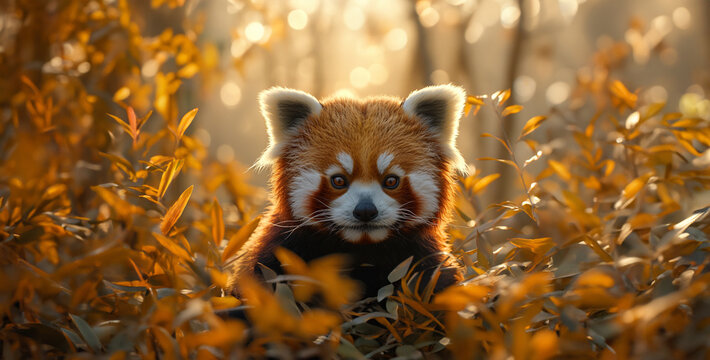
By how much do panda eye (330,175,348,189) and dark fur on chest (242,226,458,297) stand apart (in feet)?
0.52

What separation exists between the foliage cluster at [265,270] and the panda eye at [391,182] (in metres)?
0.26

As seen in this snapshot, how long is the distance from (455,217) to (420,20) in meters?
3.92

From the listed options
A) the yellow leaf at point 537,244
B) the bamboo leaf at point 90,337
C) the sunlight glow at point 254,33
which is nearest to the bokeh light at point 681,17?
the sunlight glow at point 254,33

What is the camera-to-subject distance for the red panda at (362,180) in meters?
1.68

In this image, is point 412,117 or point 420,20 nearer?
point 412,117

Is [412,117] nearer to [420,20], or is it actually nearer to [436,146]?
[436,146]

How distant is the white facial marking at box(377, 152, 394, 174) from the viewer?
1.69m

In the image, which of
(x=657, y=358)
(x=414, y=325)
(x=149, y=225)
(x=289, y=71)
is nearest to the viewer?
(x=657, y=358)

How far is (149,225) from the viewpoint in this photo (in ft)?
6.14

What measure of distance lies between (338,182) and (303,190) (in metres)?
0.13

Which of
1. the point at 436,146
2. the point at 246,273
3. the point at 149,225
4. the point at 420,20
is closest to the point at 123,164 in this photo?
the point at 149,225

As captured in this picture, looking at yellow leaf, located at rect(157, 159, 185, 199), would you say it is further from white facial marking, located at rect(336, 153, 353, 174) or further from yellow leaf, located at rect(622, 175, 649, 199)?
yellow leaf, located at rect(622, 175, 649, 199)

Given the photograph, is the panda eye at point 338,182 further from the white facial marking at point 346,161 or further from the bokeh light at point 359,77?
the bokeh light at point 359,77

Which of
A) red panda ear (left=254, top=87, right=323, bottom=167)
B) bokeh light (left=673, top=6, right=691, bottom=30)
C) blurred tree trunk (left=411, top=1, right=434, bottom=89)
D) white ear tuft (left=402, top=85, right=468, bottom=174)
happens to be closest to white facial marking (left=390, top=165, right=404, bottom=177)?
white ear tuft (left=402, top=85, right=468, bottom=174)
